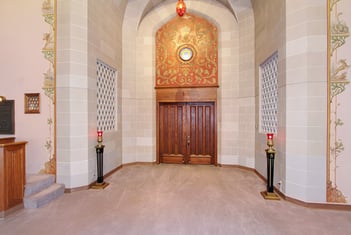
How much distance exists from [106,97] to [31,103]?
1486mm

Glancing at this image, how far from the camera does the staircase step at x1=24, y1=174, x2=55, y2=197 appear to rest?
10.3 ft

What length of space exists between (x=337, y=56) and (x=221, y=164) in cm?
358

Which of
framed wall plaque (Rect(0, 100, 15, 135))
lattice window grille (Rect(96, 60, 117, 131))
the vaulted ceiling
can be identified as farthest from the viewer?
the vaulted ceiling

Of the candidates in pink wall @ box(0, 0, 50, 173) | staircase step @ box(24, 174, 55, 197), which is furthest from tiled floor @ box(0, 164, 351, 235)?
pink wall @ box(0, 0, 50, 173)

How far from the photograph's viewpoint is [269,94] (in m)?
4.25

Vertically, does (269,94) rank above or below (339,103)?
above

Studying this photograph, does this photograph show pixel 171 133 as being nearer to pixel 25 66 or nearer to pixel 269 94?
pixel 269 94

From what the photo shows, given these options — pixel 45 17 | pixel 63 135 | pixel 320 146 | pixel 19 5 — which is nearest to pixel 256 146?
pixel 320 146

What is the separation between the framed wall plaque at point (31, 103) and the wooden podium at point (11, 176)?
98 cm

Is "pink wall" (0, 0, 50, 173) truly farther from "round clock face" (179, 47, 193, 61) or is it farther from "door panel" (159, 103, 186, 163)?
"round clock face" (179, 47, 193, 61)

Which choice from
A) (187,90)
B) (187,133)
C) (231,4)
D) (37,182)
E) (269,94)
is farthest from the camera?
(187,133)

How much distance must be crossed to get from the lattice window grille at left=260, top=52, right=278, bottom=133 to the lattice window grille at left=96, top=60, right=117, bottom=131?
3.64 meters

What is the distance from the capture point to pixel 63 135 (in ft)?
12.0

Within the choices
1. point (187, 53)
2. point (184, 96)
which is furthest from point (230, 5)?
point (184, 96)
